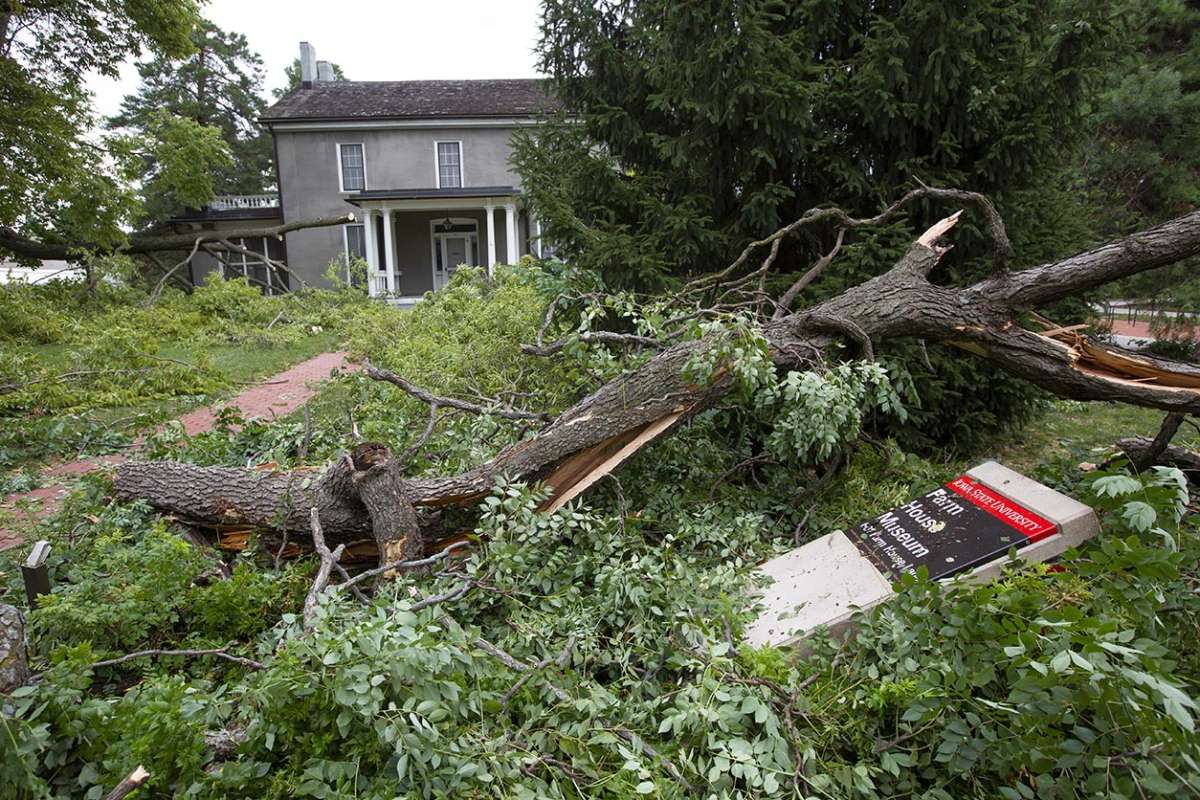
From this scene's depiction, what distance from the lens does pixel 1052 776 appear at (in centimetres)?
196

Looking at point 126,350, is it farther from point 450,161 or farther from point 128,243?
point 450,161

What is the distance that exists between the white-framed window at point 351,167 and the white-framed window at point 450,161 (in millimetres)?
2538

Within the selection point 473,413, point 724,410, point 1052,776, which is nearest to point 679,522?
point 724,410

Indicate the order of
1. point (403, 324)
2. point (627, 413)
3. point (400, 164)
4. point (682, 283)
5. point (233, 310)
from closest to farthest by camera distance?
1. point (627, 413)
2. point (682, 283)
3. point (403, 324)
4. point (233, 310)
5. point (400, 164)

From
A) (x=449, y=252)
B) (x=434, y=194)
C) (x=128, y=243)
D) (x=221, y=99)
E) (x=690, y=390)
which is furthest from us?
(x=221, y=99)

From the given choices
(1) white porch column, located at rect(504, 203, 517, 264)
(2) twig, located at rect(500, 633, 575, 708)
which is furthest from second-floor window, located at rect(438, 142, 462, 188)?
(2) twig, located at rect(500, 633, 575, 708)

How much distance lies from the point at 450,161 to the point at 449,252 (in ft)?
10.1

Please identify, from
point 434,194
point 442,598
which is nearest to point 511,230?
point 434,194

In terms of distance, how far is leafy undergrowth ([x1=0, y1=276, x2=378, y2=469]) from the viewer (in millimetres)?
6203

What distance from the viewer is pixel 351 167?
74.3 ft

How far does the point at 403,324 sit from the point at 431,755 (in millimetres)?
9542

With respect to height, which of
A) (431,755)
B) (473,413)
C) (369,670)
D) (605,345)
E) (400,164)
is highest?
(400,164)

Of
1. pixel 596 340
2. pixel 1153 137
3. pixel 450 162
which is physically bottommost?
pixel 596 340

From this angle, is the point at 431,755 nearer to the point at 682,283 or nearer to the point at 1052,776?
the point at 1052,776
